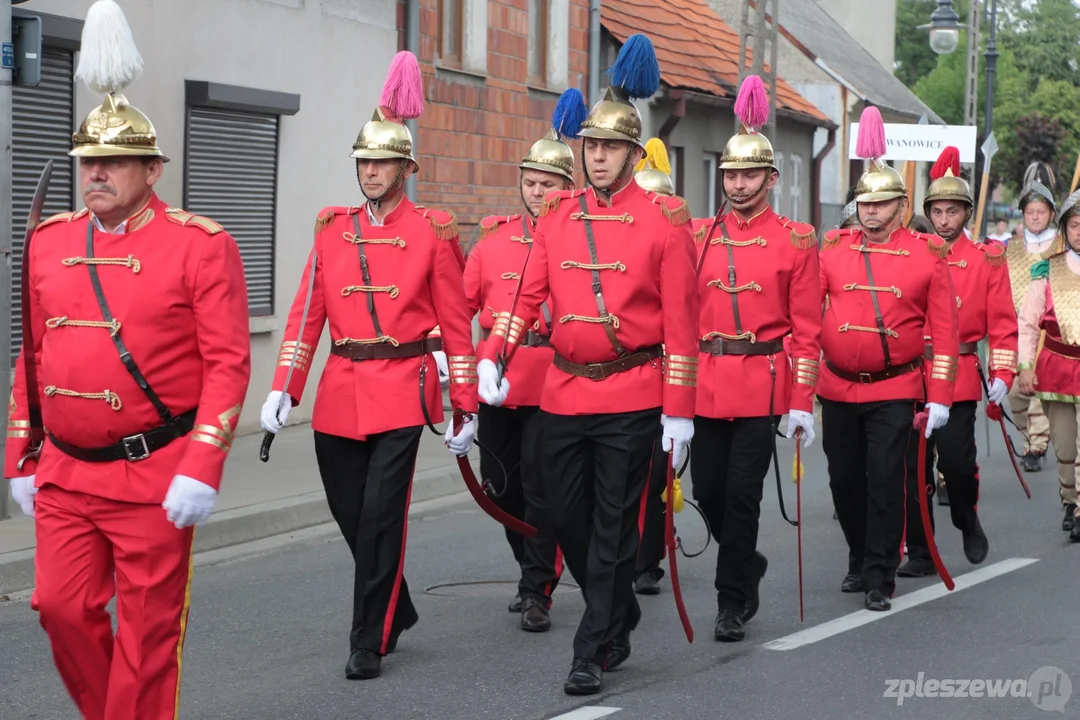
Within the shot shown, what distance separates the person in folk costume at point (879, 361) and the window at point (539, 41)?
12244mm

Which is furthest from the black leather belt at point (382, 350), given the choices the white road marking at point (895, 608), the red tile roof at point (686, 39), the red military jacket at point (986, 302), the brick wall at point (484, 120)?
the red tile roof at point (686, 39)

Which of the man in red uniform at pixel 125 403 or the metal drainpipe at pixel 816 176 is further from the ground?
the metal drainpipe at pixel 816 176

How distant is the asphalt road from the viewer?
6.54 m

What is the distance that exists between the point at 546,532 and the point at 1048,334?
4266 millimetres

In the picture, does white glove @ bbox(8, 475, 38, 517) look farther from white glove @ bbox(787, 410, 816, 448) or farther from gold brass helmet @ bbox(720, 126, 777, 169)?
gold brass helmet @ bbox(720, 126, 777, 169)

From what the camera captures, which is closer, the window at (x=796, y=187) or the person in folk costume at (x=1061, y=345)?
the person in folk costume at (x=1061, y=345)

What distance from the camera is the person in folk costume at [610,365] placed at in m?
6.78

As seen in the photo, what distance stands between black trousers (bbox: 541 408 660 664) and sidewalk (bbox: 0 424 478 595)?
3.22 m

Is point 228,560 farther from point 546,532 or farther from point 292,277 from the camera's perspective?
point 292,277

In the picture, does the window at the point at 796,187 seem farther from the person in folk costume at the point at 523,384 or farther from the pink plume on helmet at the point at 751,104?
the person in folk costume at the point at 523,384

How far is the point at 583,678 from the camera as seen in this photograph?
666 cm

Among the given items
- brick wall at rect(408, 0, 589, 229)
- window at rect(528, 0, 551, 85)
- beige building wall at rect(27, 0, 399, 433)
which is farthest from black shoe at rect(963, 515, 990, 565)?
window at rect(528, 0, 551, 85)

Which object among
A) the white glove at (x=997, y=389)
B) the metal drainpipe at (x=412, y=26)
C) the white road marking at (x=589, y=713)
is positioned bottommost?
the white road marking at (x=589, y=713)

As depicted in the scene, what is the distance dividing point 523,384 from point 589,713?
2139mm
